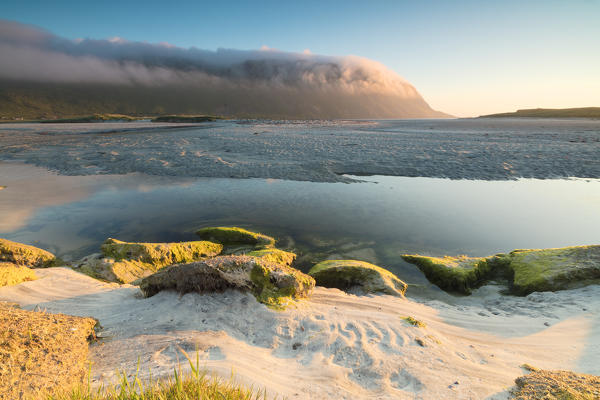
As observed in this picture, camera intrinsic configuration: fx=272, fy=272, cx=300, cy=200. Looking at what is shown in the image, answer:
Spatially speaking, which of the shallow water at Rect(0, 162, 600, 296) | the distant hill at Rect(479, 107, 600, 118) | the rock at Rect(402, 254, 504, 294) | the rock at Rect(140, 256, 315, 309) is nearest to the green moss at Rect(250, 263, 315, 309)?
the rock at Rect(140, 256, 315, 309)

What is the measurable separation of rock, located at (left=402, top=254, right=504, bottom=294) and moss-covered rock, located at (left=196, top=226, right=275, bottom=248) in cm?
511

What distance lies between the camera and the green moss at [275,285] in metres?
5.60

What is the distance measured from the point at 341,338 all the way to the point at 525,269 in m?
6.13

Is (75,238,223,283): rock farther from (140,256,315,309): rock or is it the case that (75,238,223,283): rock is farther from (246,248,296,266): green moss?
(140,256,315,309): rock

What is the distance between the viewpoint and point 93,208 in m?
12.6

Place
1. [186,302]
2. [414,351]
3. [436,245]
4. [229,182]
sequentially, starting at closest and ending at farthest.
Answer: [414,351] < [186,302] < [436,245] < [229,182]

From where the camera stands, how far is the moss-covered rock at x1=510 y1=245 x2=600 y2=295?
6.71 meters

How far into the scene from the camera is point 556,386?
3215mm

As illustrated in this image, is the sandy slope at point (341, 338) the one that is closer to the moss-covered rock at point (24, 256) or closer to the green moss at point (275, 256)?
the moss-covered rock at point (24, 256)

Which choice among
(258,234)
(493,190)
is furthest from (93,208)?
(493,190)

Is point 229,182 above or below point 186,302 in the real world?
above

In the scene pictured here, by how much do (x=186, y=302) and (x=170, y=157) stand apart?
72.9 feet

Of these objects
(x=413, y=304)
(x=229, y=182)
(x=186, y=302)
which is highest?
(x=229, y=182)

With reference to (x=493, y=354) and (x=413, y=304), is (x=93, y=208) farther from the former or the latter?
(x=493, y=354)
